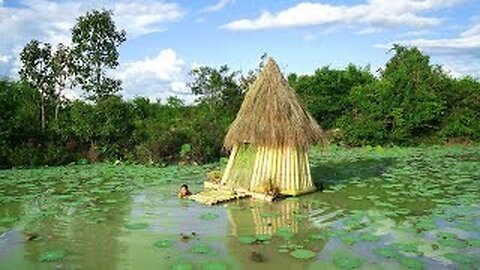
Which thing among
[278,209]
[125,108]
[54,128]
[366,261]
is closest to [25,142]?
[54,128]

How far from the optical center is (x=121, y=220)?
9539 millimetres

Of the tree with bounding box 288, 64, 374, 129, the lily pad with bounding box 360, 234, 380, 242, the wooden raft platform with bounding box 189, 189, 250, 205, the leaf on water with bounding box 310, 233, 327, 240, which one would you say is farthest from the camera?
the tree with bounding box 288, 64, 374, 129

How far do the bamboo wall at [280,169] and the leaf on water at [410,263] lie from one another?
4532 mm

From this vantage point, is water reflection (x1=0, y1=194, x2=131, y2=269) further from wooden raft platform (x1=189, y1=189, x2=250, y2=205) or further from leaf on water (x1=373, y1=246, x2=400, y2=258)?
leaf on water (x1=373, y1=246, x2=400, y2=258)

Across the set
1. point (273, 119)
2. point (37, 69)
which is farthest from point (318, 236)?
point (37, 69)

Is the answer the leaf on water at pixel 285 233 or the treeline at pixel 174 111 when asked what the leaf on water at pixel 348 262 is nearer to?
the leaf on water at pixel 285 233

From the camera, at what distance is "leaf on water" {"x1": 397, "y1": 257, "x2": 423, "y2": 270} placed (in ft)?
22.3

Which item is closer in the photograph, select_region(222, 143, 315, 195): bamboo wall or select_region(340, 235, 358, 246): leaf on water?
select_region(340, 235, 358, 246): leaf on water

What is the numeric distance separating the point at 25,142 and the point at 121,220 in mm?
9841

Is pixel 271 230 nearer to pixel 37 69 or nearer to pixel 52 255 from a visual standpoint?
pixel 52 255

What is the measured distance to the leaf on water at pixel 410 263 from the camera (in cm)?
680

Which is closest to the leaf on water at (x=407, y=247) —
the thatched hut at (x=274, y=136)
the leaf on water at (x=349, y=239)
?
the leaf on water at (x=349, y=239)

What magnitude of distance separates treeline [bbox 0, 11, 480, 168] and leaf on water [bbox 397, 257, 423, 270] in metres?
11.6

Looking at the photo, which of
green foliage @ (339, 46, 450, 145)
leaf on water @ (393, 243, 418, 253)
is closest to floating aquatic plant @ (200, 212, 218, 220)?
leaf on water @ (393, 243, 418, 253)
